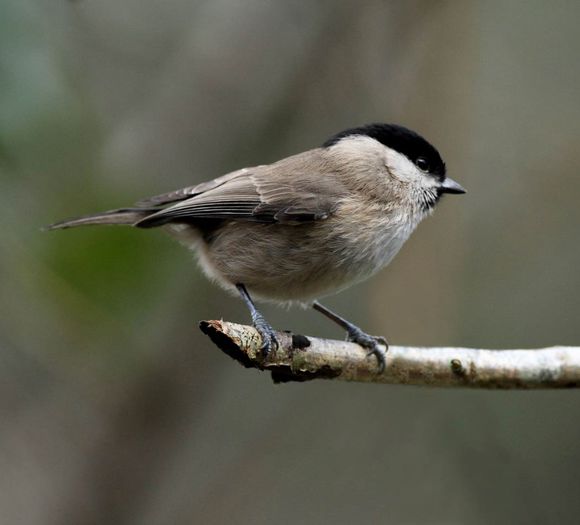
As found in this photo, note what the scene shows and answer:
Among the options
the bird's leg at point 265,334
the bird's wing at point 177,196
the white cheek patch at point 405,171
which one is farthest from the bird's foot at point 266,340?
the white cheek patch at point 405,171

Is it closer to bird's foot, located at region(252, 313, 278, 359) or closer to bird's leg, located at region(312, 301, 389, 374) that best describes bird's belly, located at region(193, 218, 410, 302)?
bird's leg, located at region(312, 301, 389, 374)

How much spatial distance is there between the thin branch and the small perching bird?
0.10 metres

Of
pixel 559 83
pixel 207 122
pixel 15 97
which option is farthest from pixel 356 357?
pixel 559 83

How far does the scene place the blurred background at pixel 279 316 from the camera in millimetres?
4172

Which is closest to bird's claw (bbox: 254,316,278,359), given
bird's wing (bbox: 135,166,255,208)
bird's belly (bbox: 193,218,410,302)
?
bird's belly (bbox: 193,218,410,302)

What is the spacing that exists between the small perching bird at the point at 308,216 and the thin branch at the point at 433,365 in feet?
0.34

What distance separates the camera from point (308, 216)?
346 cm

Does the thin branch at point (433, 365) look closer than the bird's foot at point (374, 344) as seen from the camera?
Yes

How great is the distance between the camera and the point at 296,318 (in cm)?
560

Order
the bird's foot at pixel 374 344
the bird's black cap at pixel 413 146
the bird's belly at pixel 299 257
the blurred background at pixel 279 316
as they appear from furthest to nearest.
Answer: the blurred background at pixel 279 316 < the bird's black cap at pixel 413 146 < the bird's belly at pixel 299 257 < the bird's foot at pixel 374 344

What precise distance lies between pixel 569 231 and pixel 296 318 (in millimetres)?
2231

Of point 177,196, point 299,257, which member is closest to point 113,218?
point 177,196

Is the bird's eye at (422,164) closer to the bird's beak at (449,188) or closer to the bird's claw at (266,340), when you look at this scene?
the bird's beak at (449,188)

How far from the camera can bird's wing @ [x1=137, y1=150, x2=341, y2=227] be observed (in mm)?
3494
